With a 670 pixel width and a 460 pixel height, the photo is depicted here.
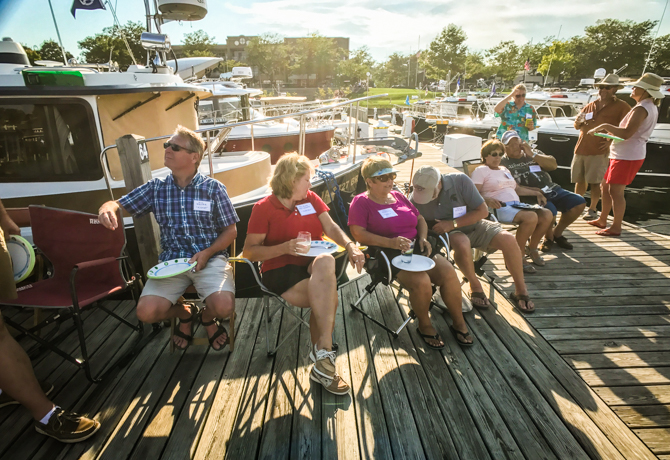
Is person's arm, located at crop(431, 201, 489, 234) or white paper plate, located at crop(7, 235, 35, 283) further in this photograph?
person's arm, located at crop(431, 201, 489, 234)

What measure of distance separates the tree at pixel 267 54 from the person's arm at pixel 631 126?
56.6m

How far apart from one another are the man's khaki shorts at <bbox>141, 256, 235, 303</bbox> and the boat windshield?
1.55 m

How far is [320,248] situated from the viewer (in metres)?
2.21

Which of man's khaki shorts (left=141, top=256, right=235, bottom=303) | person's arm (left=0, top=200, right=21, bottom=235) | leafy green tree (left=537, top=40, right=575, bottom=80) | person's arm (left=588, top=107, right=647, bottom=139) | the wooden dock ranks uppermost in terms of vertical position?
leafy green tree (left=537, top=40, right=575, bottom=80)

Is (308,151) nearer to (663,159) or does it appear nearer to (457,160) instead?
(457,160)

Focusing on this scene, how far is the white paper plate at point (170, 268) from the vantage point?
1.97 metres

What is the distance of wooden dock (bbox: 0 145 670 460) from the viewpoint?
1764mm

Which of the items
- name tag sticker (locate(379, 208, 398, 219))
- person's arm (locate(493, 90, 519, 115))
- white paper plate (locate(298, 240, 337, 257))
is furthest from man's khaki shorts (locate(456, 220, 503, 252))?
person's arm (locate(493, 90, 519, 115))

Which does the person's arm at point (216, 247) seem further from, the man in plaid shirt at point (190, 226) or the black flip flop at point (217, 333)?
the black flip flop at point (217, 333)

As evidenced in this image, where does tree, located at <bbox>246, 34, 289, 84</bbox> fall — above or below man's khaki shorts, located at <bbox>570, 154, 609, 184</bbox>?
above

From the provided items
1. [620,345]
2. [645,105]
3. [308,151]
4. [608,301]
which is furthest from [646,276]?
[308,151]

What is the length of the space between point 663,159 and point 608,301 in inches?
201

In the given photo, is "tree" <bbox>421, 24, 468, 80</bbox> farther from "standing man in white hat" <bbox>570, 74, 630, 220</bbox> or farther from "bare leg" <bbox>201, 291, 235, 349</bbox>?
"bare leg" <bbox>201, 291, 235, 349</bbox>

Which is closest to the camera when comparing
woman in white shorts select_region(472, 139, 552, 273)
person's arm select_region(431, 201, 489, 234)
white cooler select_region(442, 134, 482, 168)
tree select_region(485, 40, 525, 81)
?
person's arm select_region(431, 201, 489, 234)
